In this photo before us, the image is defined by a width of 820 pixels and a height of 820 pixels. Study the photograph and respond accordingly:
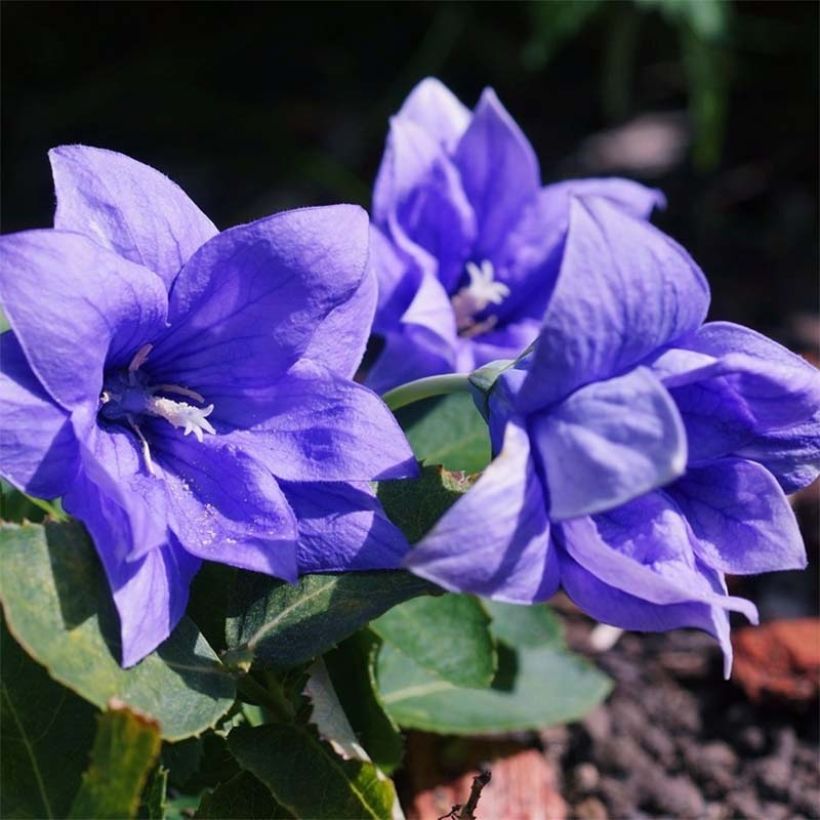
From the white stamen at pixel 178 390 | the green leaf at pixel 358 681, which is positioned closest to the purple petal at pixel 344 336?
the white stamen at pixel 178 390

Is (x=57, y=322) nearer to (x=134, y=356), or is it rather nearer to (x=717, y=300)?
(x=134, y=356)

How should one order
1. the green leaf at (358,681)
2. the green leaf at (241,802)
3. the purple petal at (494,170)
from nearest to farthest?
1. the green leaf at (241,802)
2. the green leaf at (358,681)
3. the purple petal at (494,170)

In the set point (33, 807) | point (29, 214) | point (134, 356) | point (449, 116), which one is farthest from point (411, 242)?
point (29, 214)

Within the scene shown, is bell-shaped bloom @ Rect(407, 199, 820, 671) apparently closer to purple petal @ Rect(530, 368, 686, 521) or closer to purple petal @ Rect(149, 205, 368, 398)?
purple petal @ Rect(530, 368, 686, 521)

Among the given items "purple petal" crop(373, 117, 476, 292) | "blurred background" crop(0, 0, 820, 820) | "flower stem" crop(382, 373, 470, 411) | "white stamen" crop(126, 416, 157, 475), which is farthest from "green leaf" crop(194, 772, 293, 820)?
"blurred background" crop(0, 0, 820, 820)

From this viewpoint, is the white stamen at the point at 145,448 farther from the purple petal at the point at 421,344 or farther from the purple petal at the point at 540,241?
the purple petal at the point at 540,241

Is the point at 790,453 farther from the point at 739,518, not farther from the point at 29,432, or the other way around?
the point at 29,432

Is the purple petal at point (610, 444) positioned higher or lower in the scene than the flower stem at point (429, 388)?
higher

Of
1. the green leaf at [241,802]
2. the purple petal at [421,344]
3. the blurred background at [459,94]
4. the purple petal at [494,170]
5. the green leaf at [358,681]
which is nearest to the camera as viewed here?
the green leaf at [241,802]

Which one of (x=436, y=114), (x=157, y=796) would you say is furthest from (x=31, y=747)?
(x=436, y=114)
